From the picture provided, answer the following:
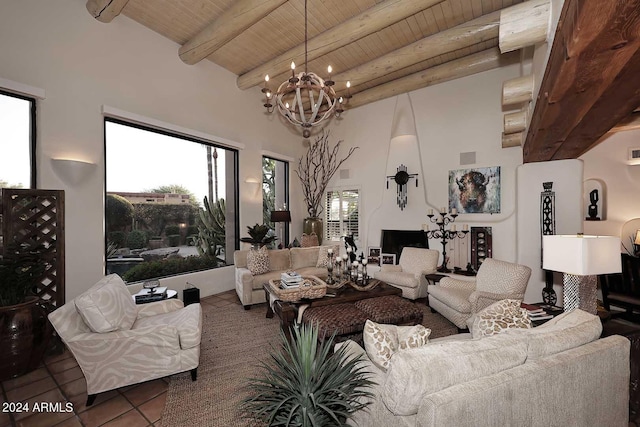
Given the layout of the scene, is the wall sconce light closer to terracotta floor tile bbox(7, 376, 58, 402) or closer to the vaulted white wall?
the vaulted white wall

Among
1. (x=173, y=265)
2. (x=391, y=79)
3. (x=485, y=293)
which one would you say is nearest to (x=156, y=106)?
Answer: (x=173, y=265)

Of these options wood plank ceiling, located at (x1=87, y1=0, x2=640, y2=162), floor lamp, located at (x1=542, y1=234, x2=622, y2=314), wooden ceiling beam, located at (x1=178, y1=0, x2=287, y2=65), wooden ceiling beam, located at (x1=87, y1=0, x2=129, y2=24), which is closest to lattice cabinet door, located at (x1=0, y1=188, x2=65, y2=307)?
wooden ceiling beam, located at (x1=87, y1=0, x2=129, y2=24)

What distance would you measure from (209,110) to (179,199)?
169cm

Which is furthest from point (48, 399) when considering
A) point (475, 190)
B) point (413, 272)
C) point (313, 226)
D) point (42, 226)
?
point (475, 190)

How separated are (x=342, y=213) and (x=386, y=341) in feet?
17.5

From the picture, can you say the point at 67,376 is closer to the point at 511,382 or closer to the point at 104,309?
the point at 104,309

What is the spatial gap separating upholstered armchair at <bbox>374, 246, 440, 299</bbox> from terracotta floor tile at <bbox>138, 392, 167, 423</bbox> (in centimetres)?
345

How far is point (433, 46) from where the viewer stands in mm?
4117

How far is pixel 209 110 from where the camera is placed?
501cm

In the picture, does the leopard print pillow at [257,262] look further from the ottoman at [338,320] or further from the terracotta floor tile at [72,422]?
the terracotta floor tile at [72,422]

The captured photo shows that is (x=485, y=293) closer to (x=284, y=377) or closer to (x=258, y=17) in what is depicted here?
(x=284, y=377)

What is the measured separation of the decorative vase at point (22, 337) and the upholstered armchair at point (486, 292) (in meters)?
4.29

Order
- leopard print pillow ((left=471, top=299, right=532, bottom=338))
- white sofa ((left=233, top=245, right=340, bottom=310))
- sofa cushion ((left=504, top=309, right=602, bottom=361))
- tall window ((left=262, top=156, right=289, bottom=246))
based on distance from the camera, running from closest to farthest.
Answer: sofa cushion ((left=504, top=309, right=602, bottom=361)) → leopard print pillow ((left=471, top=299, right=532, bottom=338)) → white sofa ((left=233, top=245, right=340, bottom=310)) → tall window ((left=262, top=156, right=289, bottom=246))

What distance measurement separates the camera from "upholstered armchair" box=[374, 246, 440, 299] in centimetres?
445
